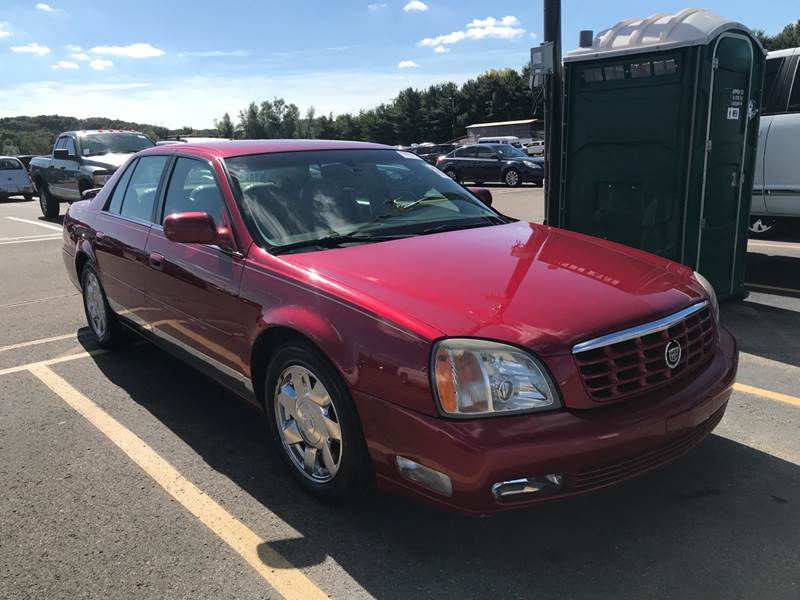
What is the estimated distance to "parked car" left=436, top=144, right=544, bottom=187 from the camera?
21.5 metres

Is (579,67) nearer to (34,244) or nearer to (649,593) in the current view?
(649,593)

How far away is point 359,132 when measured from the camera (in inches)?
4112

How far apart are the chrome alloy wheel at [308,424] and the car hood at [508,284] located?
459 millimetres

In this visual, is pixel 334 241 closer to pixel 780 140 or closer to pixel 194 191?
pixel 194 191

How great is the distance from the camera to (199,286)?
355 cm

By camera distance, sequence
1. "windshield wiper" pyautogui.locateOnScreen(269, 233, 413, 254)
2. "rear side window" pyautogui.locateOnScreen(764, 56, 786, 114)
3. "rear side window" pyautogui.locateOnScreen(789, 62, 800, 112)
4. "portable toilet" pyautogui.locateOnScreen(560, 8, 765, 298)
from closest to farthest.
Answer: "windshield wiper" pyautogui.locateOnScreen(269, 233, 413, 254) → "portable toilet" pyautogui.locateOnScreen(560, 8, 765, 298) → "rear side window" pyautogui.locateOnScreen(789, 62, 800, 112) → "rear side window" pyautogui.locateOnScreen(764, 56, 786, 114)

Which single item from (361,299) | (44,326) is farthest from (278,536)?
(44,326)

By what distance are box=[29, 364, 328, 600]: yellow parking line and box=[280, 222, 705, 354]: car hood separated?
1.05m

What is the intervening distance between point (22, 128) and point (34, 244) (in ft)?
266

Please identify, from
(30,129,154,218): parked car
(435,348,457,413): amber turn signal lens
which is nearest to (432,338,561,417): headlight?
(435,348,457,413): amber turn signal lens

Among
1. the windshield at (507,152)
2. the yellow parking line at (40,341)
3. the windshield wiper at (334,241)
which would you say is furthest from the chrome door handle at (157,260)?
the windshield at (507,152)

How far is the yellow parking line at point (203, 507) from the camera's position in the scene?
8.21ft

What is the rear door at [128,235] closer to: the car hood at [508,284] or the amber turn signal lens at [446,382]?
the car hood at [508,284]

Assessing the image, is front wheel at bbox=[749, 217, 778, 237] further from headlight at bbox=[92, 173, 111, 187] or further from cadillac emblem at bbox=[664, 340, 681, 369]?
headlight at bbox=[92, 173, 111, 187]
